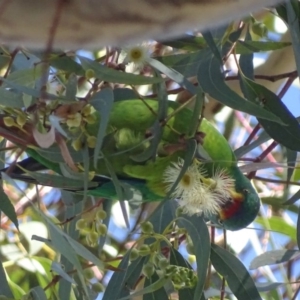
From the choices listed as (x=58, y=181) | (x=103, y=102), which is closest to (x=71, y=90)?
(x=103, y=102)

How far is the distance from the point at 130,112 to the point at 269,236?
0.72 metres

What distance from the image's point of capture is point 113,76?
0.83 m

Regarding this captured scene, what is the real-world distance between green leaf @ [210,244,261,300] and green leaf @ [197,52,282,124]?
0.88 feet

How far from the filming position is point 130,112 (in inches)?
41.9

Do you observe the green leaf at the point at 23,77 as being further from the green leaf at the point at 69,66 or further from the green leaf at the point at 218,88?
the green leaf at the point at 218,88

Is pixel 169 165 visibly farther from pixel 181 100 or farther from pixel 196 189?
pixel 181 100

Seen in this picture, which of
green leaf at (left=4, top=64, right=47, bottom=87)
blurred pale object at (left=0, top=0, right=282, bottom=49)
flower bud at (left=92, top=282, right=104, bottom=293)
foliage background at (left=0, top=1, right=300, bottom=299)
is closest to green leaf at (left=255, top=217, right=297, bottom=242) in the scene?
foliage background at (left=0, top=1, right=300, bottom=299)

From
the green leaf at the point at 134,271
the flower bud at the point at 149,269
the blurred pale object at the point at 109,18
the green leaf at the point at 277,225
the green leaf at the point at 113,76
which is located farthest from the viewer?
the green leaf at the point at 277,225

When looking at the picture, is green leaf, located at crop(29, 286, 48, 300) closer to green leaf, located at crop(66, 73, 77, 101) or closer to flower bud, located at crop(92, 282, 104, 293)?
flower bud, located at crop(92, 282, 104, 293)

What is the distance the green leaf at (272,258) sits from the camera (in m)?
1.11

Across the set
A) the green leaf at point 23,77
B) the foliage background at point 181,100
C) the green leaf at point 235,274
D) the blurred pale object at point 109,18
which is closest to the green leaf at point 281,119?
the foliage background at point 181,100

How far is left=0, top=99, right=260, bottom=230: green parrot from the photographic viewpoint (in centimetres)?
96

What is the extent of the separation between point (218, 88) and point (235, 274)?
0.31 metres

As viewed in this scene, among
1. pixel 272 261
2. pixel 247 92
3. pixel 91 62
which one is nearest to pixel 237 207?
pixel 272 261
